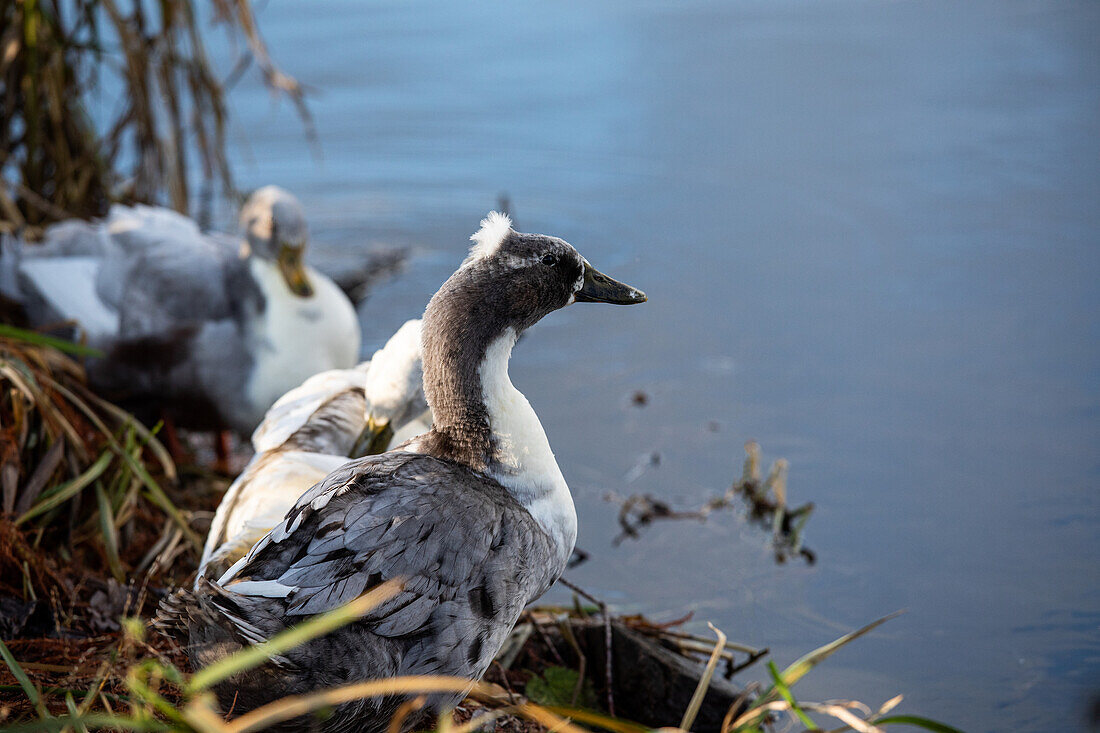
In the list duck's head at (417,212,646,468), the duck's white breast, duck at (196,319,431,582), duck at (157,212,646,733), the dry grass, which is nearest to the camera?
duck at (157,212,646,733)

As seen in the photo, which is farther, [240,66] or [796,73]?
[796,73]

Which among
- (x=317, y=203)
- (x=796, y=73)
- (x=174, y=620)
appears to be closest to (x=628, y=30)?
(x=796, y=73)

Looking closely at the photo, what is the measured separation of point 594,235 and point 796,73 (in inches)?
77.9

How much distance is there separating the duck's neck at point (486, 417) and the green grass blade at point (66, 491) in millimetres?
1343

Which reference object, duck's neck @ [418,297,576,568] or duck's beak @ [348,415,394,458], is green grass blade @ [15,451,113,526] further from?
duck's neck @ [418,297,576,568]

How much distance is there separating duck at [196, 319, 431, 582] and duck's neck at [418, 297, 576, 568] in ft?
1.67

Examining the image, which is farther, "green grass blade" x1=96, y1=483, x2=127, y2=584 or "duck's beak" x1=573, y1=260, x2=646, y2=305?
"green grass blade" x1=96, y1=483, x2=127, y2=584

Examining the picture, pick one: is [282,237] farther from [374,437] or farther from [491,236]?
[491,236]

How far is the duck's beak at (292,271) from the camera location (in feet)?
14.9

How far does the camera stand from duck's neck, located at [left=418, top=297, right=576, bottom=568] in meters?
2.58

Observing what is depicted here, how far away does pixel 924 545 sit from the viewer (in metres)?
3.96

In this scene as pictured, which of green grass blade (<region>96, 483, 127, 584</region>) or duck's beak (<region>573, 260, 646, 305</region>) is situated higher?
duck's beak (<region>573, 260, 646, 305</region>)

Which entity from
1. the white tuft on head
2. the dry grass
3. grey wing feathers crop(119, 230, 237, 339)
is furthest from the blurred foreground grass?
the dry grass

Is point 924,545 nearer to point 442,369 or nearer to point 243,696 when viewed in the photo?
point 442,369
